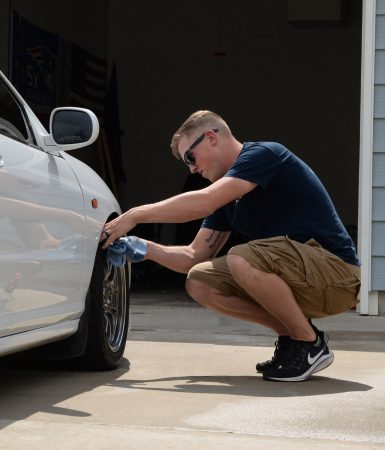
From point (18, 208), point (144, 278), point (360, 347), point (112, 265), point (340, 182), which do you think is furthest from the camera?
point (340, 182)

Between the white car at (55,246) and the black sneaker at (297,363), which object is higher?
the white car at (55,246)

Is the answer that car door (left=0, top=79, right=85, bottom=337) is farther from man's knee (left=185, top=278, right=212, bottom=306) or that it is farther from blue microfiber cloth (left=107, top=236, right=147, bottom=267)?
man's knee (left=185, top=278, right=212, bottom=306)

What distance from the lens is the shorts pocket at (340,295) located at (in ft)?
16.9

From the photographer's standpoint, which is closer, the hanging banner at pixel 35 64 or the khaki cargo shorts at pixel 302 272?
the khaki cargo shorts at pixel 302 272

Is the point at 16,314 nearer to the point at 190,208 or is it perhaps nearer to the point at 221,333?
the point at 190,208

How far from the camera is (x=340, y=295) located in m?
5.18

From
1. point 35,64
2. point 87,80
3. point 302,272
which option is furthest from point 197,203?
point 87,80

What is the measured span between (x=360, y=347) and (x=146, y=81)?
9.32m

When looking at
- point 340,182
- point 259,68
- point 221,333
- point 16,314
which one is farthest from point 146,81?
point 16,314

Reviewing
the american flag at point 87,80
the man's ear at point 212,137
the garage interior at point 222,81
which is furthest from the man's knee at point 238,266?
the american flag at point 87,80

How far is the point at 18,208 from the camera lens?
4070mm

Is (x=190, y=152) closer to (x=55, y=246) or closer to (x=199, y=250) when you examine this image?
(x=199, y=250)

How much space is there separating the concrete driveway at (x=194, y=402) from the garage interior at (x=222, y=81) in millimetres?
8398

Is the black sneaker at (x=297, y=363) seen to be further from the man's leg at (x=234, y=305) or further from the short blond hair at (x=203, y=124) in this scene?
the short blond hair at (x=203, y=124)
